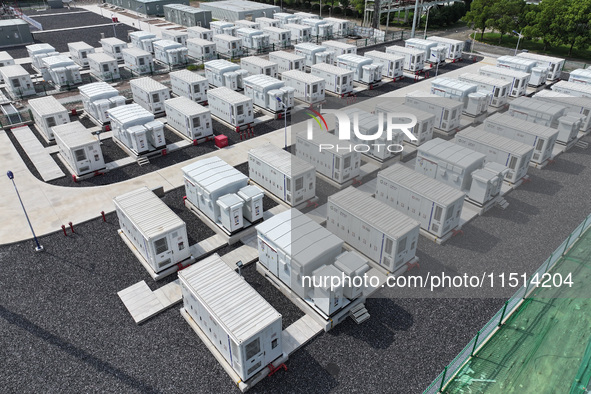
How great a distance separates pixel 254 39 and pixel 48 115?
40.9m

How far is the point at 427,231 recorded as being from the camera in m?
28.1

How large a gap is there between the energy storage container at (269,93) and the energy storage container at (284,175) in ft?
45.7

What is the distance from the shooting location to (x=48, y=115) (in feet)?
129

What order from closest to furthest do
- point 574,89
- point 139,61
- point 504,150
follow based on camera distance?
point 504,150 → point 574,89 → point 139,61

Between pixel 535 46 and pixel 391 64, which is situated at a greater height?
pixel 391 64

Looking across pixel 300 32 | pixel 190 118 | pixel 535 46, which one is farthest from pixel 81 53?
pixel 535 46

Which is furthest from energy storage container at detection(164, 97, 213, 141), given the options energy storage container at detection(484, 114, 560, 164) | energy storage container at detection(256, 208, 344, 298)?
energy storage container at detection(484, 114, 560, 164)

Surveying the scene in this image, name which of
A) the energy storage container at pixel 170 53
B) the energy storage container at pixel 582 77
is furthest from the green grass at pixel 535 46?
the energy storage container at pixel 170 53

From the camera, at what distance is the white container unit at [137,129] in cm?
3631

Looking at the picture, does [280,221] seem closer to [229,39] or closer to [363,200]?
[363,200]

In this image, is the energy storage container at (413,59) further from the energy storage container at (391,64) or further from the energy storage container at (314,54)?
the energy storage container at (314,54)

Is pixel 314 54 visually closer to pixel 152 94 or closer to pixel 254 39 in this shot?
pixel 254 39

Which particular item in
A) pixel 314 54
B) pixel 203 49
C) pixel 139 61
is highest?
pixel 314 54

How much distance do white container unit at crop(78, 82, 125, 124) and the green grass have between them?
245 ft
